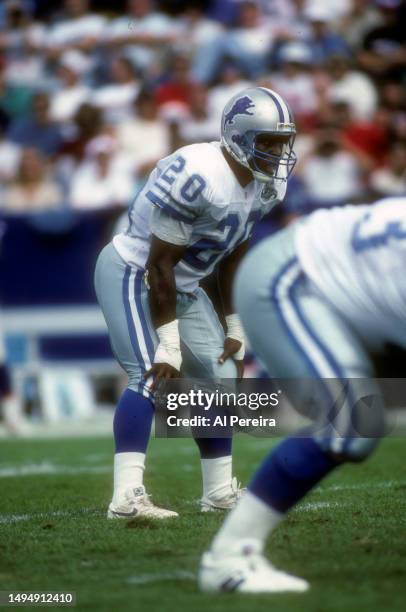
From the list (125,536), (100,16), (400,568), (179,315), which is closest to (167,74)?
(100,16)

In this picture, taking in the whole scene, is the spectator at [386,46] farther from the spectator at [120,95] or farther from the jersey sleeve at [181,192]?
the jersey sleeve at [181,192]

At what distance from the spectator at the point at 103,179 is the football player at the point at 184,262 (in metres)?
4.98

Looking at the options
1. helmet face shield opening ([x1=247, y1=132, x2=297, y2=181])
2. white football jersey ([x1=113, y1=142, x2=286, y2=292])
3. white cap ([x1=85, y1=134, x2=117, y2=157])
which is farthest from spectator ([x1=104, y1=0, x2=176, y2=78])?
helmet face shield opening ([x1=247, y1=132, x2=297, y2=181])

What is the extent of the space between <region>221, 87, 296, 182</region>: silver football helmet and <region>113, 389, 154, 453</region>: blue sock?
2.96 feet

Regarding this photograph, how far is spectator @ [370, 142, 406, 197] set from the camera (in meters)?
8.99

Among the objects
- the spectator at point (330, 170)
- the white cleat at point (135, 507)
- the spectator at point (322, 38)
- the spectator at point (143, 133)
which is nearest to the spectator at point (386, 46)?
the spectator at point (322, 38)

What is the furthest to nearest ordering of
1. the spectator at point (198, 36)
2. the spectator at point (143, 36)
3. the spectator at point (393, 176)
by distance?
the spectator at point (143, 36) → the spectator at point (198, 36) → the spectator at point (393, 176)

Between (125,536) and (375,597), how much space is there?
1.24 meters

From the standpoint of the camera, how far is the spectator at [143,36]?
10797mm

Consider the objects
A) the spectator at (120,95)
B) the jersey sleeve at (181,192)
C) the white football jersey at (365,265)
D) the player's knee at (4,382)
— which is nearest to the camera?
the white football jersey at (365,265)

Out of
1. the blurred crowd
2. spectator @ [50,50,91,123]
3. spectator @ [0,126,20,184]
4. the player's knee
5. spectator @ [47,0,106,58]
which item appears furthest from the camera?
spectator @ [47,0,106,58]

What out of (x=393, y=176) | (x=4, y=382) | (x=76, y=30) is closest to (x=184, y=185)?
(x=4, y=382)

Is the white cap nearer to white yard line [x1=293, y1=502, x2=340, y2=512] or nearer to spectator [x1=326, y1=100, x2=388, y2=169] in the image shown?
spectator [x1=326, y1=100, x2=388, y2=169]

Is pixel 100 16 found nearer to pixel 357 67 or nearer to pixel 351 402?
pixel 357 67
